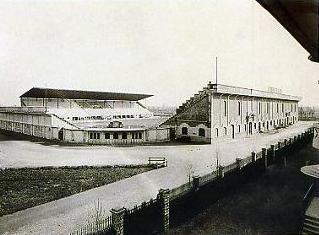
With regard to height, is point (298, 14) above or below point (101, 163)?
above

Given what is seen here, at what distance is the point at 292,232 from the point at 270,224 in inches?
24.4

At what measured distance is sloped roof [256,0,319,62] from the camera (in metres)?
2.62

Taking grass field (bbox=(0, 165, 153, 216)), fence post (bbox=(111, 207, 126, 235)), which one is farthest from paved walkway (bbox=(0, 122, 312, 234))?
fence post (bbox=(111, 207, 126, 235))

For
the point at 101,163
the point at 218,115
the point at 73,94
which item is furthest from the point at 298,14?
the point at 73,94

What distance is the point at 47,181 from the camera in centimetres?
1264

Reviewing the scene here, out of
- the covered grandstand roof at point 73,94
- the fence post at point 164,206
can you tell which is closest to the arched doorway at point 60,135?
the covered grandstand roof at point 73,94

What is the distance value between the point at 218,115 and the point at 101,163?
11.2 meters

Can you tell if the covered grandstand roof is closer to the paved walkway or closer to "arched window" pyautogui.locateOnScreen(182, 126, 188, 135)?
the paved walkway

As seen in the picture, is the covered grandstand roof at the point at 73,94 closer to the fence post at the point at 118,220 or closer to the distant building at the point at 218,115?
the distant building at the point at 218,115

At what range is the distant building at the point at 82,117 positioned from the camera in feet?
74.5

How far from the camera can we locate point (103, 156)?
58.5 feet

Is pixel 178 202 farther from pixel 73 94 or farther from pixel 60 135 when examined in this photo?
pixel 73 94

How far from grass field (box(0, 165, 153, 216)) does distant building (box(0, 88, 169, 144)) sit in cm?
770

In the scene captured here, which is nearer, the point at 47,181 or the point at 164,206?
the point at 164,206
